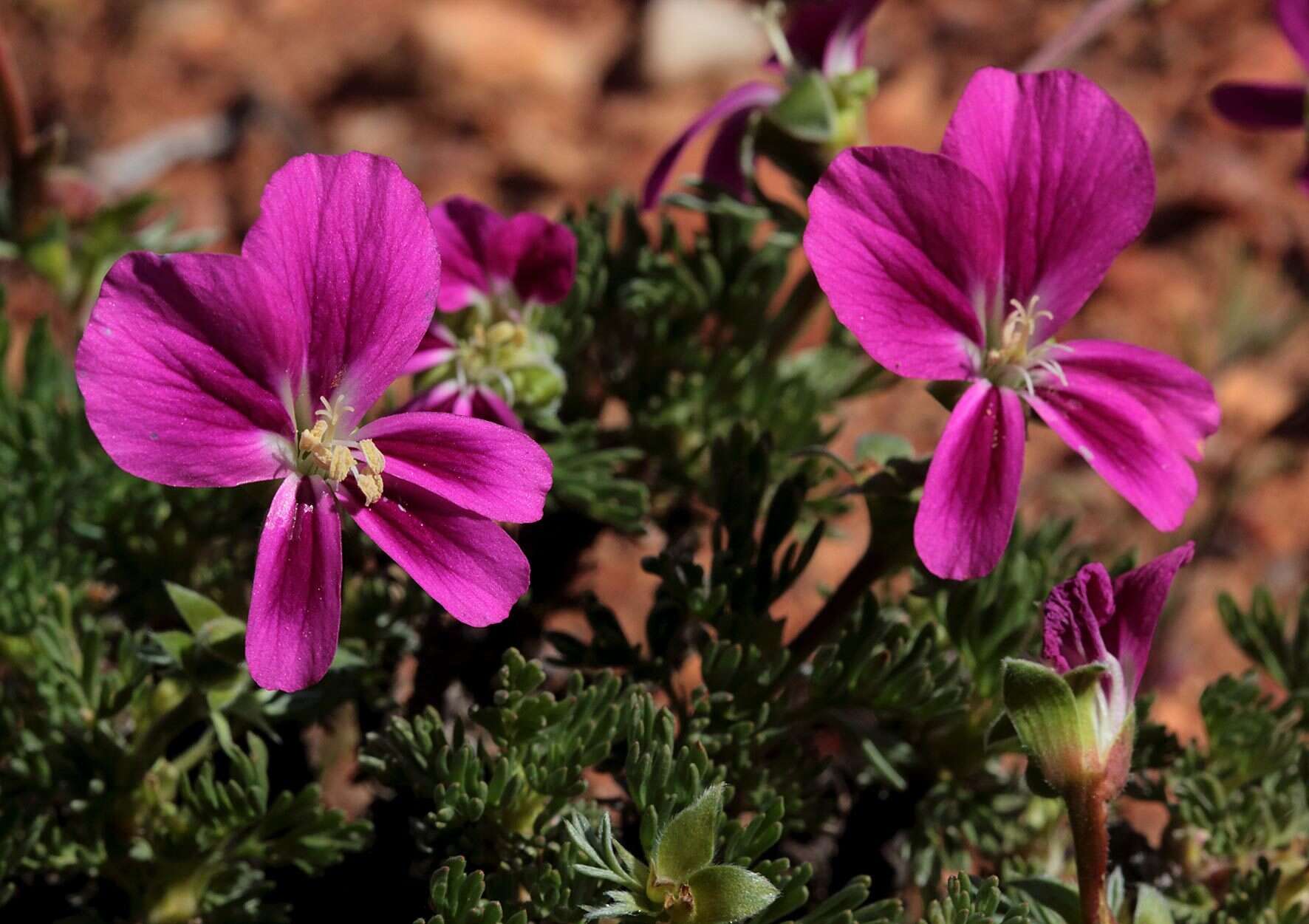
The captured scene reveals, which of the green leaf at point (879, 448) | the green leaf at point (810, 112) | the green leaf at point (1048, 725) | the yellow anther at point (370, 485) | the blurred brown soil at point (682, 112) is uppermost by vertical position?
the green leaf at point (810, 112)

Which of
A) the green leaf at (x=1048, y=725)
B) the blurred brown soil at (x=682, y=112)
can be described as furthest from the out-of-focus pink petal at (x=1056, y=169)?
the blurred brown soil at (x=682, y=112)

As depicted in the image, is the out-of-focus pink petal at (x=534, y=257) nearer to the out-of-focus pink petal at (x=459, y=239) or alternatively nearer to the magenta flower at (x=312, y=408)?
the out-of-focus pink petal at (x=459, y=239)

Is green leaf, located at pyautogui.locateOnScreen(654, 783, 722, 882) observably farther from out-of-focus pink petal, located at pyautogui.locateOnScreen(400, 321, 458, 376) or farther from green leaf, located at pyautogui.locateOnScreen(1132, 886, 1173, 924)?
out-of-focus pink petal, located at pyautogui.locateOnScreen(400, 321, 458, 376)

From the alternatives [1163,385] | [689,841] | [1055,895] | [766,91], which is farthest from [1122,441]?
[766,91]

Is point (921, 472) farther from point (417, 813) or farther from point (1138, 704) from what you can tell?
point (417, 813)

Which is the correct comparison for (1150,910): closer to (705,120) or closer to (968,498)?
(968,498)
